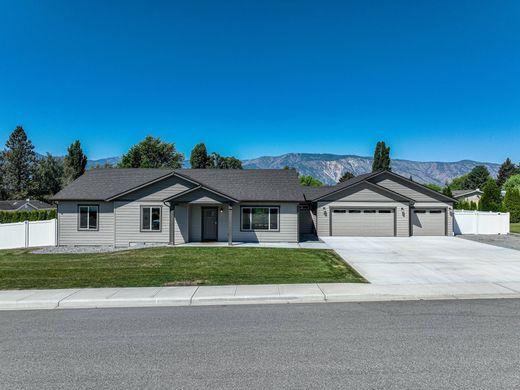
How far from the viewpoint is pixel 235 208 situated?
844 inches

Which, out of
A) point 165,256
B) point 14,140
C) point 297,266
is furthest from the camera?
point 14,140

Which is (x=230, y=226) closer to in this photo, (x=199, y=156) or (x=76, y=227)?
(x=76, y=227)

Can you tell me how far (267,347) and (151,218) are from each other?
16740 millimetres

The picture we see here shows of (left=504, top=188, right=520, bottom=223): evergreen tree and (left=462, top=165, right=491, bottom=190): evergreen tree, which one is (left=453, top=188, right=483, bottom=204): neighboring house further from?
(left=462, top=165, right=491, bottom=190): evergreen tree

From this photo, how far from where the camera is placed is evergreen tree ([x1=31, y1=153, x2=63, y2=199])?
6022 cm

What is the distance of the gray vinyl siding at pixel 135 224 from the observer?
2061 cm

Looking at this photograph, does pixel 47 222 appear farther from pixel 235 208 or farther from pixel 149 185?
pixel 235 208

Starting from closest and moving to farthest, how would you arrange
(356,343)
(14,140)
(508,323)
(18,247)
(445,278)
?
1. (356,343)
2. (508,323)
3. (445,278)
4. (18,247)
5. (14,140)

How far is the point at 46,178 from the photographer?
198 ft

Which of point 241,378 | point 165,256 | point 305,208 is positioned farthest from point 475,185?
point 241,378

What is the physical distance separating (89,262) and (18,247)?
10.0 metres

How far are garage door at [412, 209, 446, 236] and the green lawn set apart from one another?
458 inches

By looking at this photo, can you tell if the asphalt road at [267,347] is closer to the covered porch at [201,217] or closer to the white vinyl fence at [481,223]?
the covered porch at [201,217]

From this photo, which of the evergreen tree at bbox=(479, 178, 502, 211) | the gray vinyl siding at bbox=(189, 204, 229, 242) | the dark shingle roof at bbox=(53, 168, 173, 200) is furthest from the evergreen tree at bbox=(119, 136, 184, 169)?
the evergreen tree at bbox=(479, 178, 502, 211)
